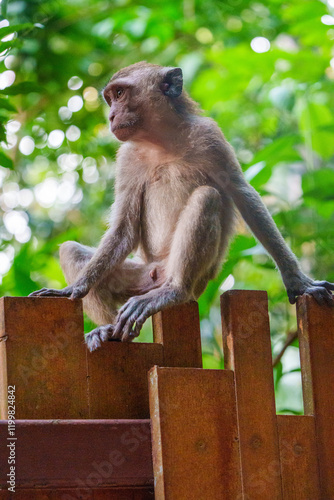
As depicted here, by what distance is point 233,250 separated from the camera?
5402 mm

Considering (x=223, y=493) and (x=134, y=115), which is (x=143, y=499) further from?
(x=134, y=115)

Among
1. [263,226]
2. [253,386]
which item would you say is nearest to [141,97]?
[263,226]

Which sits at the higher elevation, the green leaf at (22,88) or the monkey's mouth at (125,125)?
the monkey's mouth at (125,125)

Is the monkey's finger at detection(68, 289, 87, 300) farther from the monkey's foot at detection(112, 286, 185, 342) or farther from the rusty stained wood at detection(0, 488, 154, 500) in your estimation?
the rusty stained wood at detection(0, 488, 154, 500)

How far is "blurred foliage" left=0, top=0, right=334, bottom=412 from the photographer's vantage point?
584 cm

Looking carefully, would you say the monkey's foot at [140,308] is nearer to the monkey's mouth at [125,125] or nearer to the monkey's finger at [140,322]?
the monkey's finger at [140,322]

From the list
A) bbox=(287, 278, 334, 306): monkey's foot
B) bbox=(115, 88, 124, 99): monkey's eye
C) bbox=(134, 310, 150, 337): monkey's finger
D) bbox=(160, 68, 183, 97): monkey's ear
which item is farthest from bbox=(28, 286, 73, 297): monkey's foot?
bbox=(160, 68, 183, 97): monkey's ear

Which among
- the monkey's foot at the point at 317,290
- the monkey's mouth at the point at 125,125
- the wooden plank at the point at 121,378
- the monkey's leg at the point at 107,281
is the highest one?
the monkey's mouth at the point at 125,125

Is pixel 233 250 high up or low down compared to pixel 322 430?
up

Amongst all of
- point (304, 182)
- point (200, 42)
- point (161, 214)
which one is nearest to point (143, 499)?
point (161, 214)

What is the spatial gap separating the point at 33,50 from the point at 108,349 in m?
5.31

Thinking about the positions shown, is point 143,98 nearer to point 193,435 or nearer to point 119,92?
point 119,92

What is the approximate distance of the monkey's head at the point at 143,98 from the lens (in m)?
5.43

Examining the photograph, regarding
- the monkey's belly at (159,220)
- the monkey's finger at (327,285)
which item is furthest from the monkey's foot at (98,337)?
the monkey's finger at (327,285)
